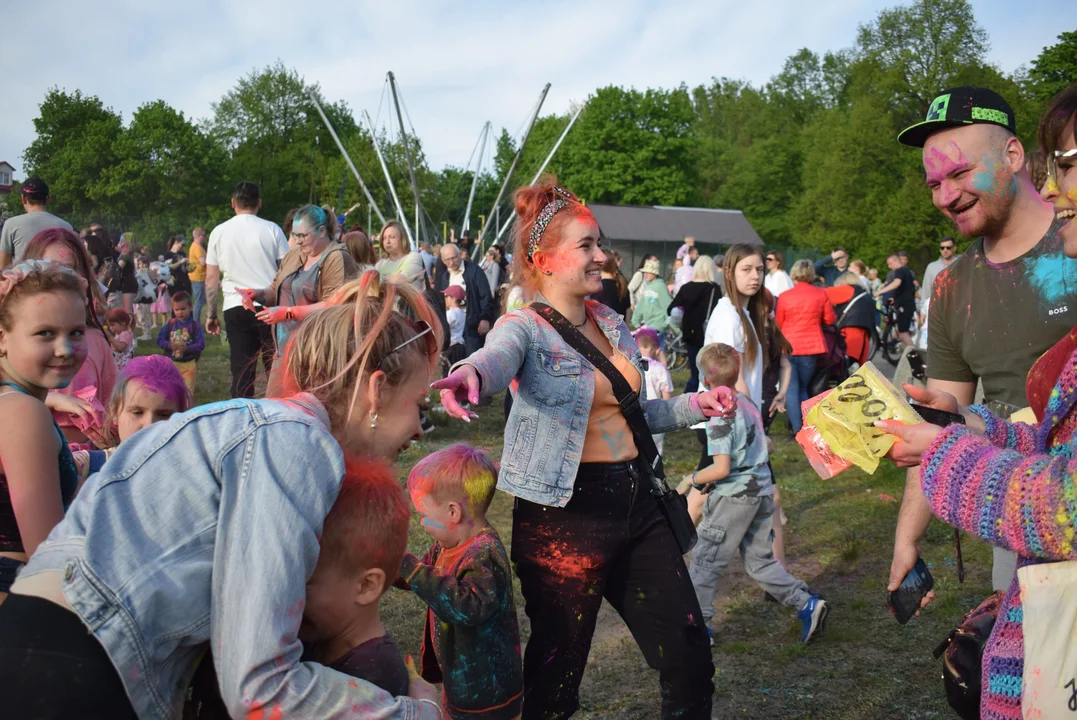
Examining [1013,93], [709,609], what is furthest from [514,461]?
[1013,93]

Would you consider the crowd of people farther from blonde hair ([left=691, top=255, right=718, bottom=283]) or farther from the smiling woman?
blonde hair ([left=691, top=255, right=718, bottom=283])

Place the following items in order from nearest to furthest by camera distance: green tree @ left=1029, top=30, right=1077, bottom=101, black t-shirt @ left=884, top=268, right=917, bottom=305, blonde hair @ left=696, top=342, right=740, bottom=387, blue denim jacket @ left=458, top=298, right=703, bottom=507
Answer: blue denim jacket @ left=458, top=298, right=703, bottom=507 < blonde hair @ left=696, top=342, right=740, bottom=387 < black t-shirt @ left=884, top=268, right=917, bottom=305 < green tree @ left=1029, top=30, right=1077, bottom=101

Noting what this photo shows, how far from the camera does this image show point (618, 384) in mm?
3270

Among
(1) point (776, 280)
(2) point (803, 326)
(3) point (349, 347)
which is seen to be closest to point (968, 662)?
(3) point (349, 347)

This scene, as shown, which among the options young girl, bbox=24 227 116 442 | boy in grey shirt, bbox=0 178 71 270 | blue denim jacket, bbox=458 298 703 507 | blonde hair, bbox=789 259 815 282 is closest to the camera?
blue denim jacket, bbox=458 298 703 507

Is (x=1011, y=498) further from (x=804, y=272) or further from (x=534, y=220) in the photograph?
(x=804, y=272)

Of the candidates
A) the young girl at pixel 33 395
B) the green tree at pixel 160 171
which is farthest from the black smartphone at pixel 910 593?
the green tree at pixel 160 171

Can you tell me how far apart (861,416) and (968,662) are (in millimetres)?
699

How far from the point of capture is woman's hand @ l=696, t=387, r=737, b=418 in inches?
133

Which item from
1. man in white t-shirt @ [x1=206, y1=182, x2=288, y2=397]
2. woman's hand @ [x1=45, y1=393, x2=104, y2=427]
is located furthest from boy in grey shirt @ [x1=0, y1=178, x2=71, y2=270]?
woman's hand @ [x1=45, y1=393, x2=104, y2=427]

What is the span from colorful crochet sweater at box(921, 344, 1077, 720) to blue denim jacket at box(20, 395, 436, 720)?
4.09ft

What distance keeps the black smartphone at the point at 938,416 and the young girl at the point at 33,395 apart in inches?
89.0

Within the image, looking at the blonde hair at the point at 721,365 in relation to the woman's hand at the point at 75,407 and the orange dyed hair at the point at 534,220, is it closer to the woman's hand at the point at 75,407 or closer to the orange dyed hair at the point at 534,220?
the orange dyed hair at the point at 534,220

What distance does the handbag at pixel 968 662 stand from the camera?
7.16 ft
